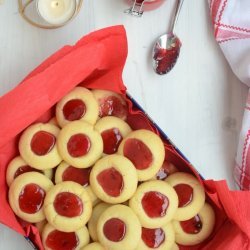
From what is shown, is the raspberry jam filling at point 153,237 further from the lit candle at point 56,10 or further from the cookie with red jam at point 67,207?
the lit candle at point 56,10

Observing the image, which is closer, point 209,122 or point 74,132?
point 74,132

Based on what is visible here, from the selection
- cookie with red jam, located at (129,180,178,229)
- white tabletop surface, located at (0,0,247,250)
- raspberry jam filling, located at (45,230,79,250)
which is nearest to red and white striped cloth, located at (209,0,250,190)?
white tabletop surface, located at (0,0,247,250)

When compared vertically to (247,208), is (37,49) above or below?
above

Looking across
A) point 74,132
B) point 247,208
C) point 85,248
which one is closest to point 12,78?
point 74,132

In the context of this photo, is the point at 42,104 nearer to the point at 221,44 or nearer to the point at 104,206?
the point at 104,206

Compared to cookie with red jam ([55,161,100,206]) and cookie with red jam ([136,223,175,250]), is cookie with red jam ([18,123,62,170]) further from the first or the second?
cookie with red jam ([136,223,175,250])

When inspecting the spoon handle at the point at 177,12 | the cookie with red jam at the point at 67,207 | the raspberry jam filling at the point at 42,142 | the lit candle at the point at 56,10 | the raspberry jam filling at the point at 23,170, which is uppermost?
the lit candle at the point at 56,10

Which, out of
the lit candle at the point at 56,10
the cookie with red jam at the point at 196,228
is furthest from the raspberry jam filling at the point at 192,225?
the lit candle at the point at 56,10
